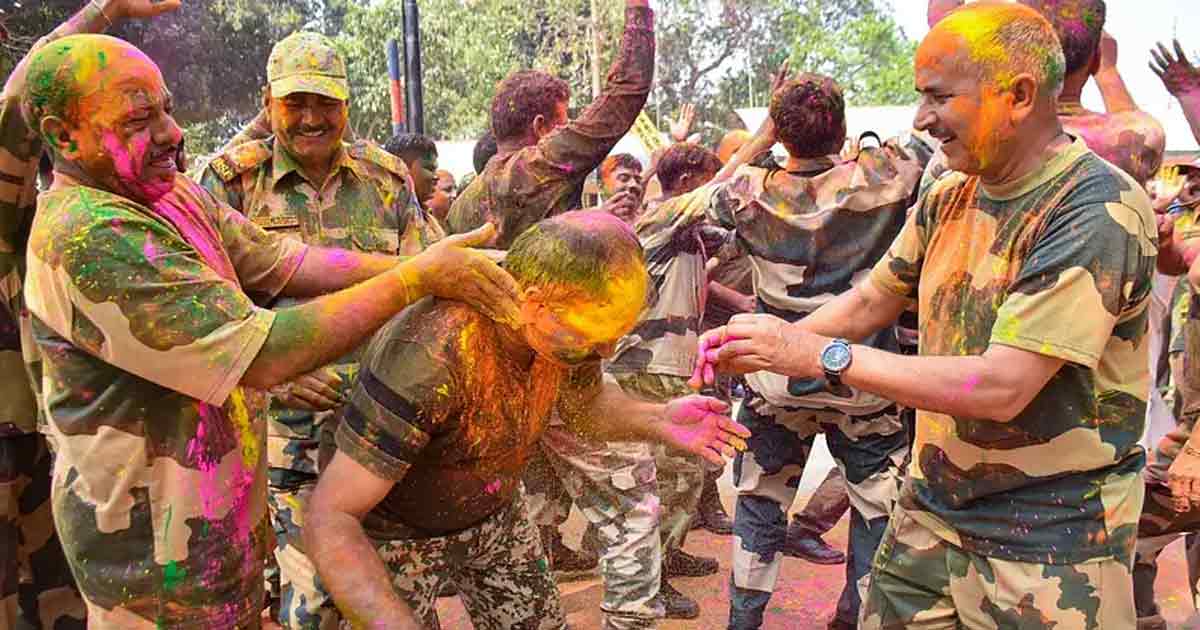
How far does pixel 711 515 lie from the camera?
19.6 feet

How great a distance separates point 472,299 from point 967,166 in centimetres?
131

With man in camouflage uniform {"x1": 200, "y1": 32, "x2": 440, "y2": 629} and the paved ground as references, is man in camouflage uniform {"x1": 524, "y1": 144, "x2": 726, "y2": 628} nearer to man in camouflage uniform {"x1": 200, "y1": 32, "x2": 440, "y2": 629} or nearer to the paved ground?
the paved ground

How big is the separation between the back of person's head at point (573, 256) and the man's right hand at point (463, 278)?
0.07 metres

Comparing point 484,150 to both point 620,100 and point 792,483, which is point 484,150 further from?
point 792,483

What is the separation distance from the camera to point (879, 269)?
9.69 feet

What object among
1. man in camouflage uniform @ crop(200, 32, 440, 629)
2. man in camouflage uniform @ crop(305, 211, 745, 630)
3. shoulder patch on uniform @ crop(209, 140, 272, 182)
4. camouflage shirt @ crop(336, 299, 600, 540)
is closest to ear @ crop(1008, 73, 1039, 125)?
man in camouflage uniform @ crop(305, 211, 745, 630)

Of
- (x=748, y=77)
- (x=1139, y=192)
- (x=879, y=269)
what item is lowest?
(x=748, y=77)

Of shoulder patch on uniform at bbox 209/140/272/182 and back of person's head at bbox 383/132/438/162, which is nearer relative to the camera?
shoulder patch on uniform at bbox 209/140/272/182

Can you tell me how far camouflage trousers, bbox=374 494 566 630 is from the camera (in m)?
2.70

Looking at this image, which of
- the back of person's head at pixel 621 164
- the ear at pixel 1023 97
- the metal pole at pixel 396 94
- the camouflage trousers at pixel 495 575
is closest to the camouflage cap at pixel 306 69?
the camouflage trousers at pixel 495 575

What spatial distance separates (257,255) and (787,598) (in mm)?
3266

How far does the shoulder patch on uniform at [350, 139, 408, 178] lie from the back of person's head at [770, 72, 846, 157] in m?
1.64

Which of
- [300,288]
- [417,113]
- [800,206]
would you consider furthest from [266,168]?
[417,113]

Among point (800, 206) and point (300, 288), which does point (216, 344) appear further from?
point (800, 206)
